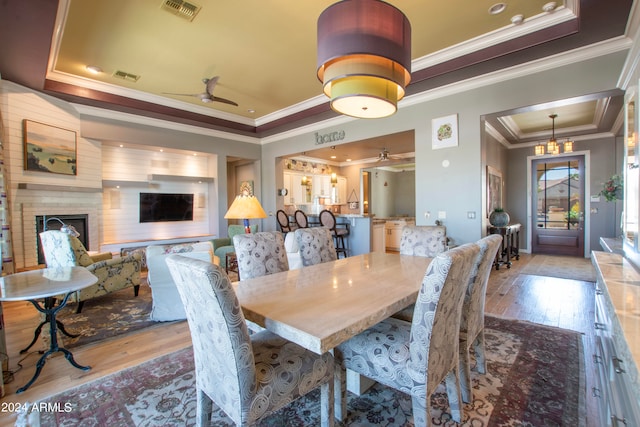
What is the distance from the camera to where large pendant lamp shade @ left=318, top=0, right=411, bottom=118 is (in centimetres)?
178

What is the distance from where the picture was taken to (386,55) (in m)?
1.81

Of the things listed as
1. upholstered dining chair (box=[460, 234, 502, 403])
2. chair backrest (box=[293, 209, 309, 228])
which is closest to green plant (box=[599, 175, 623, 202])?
upholstered dining chair (box=[460, 234, 502, 403])

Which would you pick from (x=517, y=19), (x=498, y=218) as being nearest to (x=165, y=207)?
(x=517, y=19)

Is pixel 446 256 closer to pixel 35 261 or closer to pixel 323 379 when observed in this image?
pixel 323 379

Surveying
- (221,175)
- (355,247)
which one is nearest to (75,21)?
(221,175)

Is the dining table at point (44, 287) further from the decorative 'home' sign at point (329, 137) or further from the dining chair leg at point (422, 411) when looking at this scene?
the decorative 'home' sign at point (329, 137)

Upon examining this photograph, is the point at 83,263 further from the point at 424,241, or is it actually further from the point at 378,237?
the point at 378,237

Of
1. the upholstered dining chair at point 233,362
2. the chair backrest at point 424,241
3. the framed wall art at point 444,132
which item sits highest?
the framed wall art at point 444,132

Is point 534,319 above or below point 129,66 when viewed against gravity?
below

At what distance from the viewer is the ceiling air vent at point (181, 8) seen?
2818mm

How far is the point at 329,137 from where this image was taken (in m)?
5.83

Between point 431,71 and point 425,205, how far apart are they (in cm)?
184

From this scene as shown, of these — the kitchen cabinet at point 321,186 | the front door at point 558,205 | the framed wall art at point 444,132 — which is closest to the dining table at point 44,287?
the framed wall art at point 444,132

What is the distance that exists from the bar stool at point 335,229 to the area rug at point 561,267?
10.9 feet
